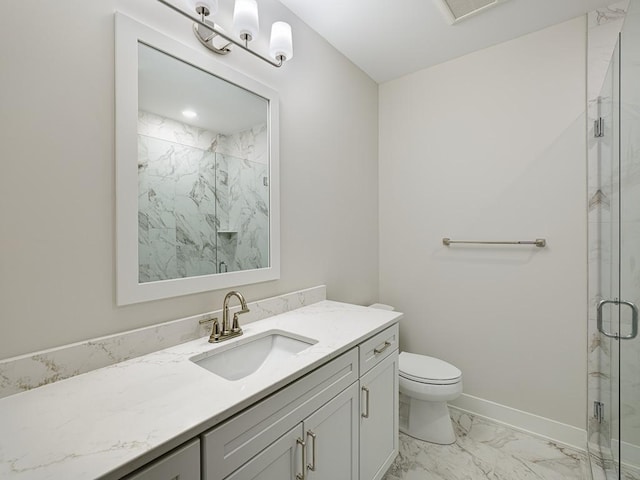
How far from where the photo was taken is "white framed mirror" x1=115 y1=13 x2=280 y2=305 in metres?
1.05

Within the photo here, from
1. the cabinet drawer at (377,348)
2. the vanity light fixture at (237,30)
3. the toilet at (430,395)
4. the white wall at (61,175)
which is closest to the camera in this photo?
the white wall at (61,175)

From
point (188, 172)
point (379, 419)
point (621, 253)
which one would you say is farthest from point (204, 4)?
point (621, 253)

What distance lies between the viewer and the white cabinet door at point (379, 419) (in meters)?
1.30

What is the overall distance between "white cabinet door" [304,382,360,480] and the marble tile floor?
0.59 metres

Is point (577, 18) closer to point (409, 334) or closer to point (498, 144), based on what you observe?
point (498, 144)

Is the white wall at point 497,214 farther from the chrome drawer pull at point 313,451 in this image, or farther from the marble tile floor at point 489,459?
the chrome drawer pull at point 313,451

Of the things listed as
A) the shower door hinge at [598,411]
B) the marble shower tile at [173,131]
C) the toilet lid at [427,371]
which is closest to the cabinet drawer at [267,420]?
the toilet lid at [427,371]

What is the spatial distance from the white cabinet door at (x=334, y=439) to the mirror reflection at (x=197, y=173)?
714mm

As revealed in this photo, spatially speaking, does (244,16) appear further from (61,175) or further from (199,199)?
(61,175)

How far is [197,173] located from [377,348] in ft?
3.62

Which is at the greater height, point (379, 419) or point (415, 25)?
point (415, 25)

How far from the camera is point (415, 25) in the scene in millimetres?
1841

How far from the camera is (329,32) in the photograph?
6.22 ft

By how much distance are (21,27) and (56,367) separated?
97 centimetres
